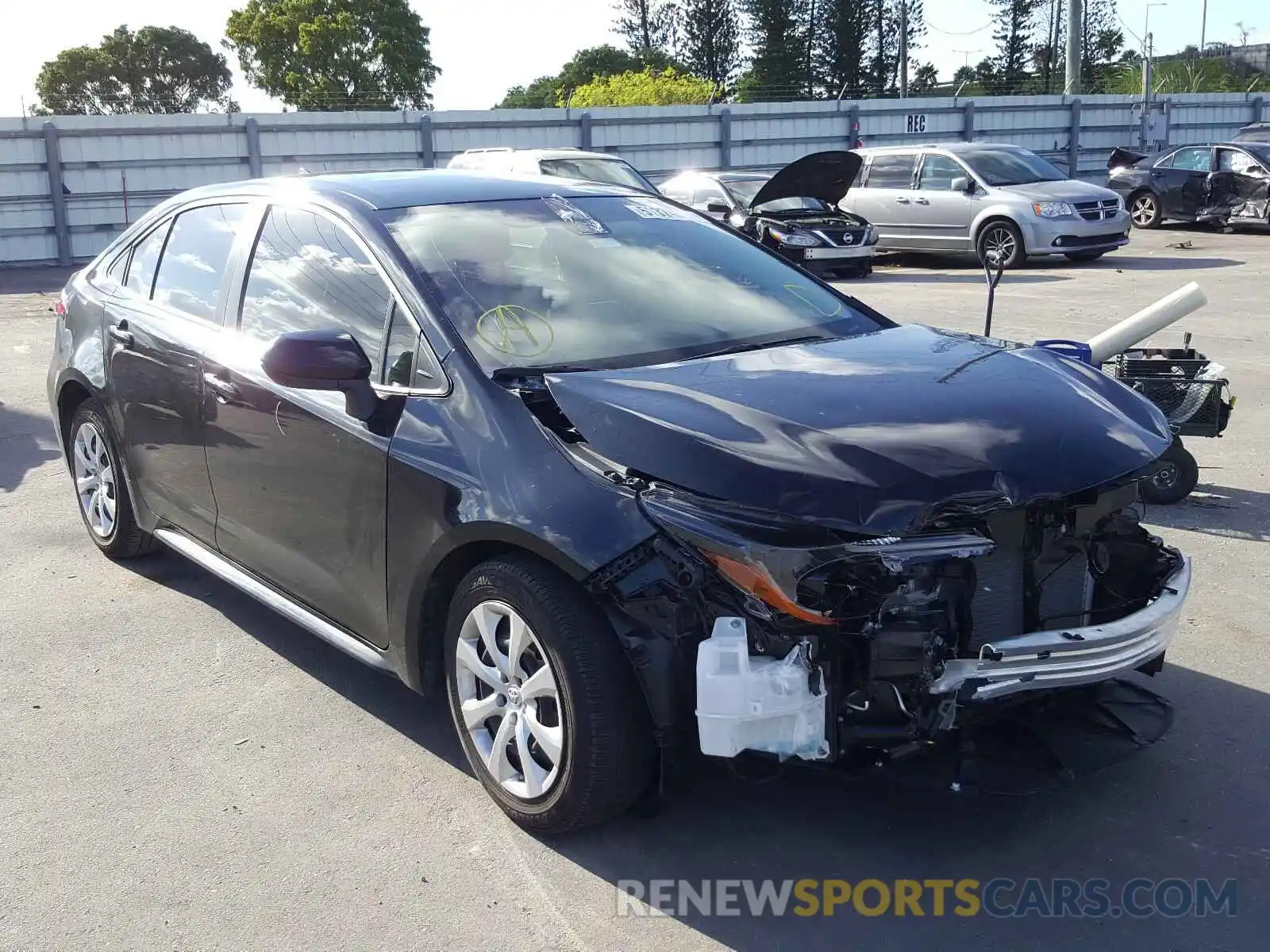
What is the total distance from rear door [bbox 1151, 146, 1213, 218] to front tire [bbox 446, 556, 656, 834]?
2093 centimetres

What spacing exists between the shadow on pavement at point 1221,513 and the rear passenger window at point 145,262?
456 cm

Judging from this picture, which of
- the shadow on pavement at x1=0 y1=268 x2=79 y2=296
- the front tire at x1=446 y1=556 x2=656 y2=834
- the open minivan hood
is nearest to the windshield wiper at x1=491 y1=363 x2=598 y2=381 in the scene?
the front tire at x1=446 y1=556 x2=656 y2=834

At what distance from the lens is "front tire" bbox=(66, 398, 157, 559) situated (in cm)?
523

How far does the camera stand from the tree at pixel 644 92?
48156 millimetres

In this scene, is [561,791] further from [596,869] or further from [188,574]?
[188,574]

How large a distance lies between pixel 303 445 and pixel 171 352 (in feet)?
3.41

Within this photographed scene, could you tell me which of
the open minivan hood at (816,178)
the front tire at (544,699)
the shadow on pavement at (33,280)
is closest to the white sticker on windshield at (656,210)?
the front tire at (544,699)

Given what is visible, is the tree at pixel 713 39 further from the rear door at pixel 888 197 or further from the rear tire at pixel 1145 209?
the rear door at pixel 888 197

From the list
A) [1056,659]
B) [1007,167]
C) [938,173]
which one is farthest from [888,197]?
[1056,659]

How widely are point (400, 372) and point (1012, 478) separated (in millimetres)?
1733

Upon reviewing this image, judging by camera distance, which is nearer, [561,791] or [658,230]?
[561,791]

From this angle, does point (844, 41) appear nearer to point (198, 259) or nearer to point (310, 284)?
point (198, 259)

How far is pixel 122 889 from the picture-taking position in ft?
10.2

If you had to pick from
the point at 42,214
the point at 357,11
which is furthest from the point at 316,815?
the point at 357,11
